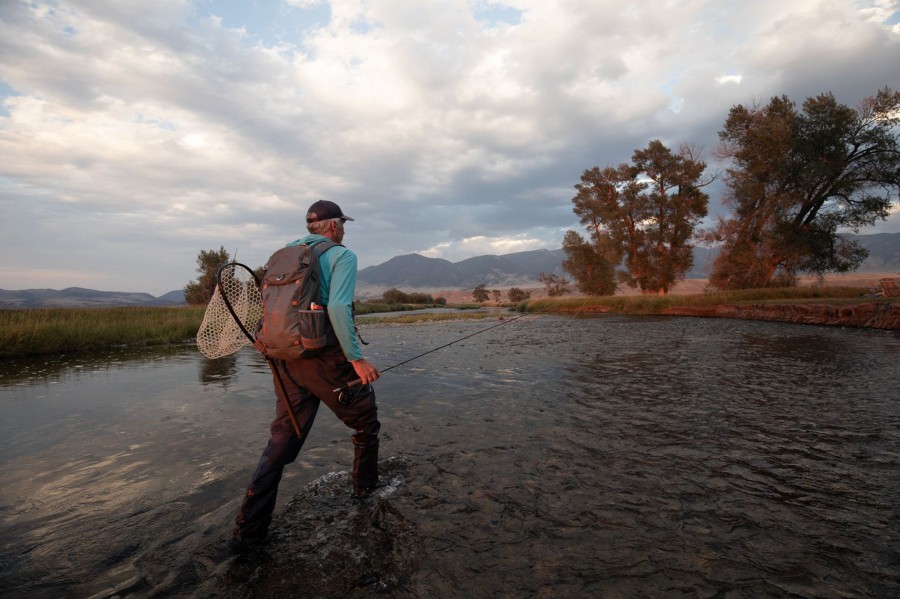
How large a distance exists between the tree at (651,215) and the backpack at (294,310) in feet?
133

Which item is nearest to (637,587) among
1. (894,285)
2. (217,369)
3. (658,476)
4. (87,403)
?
(658,476)

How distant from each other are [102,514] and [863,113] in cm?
3884

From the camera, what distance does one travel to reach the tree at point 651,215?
37062mm

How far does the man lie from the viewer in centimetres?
357

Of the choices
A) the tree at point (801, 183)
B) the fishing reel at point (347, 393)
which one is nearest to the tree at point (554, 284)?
the tree at point (801, 183)

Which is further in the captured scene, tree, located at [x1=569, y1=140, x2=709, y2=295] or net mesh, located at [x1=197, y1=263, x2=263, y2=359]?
tree, located at [x1=569, y1=140, x2=709, y2=295]

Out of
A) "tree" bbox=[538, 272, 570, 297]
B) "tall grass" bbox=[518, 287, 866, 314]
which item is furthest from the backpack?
"tree" bbox=[538, 272, 570, 297]

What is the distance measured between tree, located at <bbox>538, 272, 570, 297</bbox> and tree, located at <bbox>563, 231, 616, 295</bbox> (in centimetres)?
1710

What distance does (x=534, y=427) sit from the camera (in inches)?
256

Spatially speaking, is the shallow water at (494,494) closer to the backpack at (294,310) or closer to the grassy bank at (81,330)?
the backpack at (294,310)

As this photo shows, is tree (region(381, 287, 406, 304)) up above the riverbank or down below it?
above

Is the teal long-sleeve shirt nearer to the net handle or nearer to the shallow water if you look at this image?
the net handle

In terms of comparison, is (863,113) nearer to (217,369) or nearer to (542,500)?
(542,500)

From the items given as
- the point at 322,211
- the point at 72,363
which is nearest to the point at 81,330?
the point at 72,363
